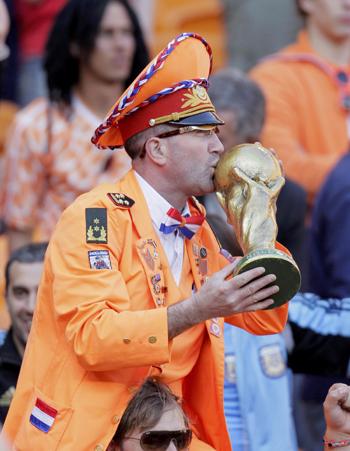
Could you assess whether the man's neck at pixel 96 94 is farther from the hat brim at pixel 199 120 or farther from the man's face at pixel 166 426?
the man's face at pixel 166 426

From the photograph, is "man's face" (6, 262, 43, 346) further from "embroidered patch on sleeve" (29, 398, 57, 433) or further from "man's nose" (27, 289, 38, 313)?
"embroidered patch on sleeve" (29, 398, 57, 433)

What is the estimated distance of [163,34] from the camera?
32.0ft

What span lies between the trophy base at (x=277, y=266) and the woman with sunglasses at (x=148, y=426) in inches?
24.1

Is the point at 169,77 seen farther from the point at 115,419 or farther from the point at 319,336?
the point at 319,336

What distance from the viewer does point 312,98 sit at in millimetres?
7836

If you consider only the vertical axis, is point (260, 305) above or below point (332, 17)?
below

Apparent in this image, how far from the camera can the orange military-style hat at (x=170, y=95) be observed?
456 centimetres

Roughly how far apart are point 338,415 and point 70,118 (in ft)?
10.1

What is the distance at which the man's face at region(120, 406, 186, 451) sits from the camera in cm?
Result: 452

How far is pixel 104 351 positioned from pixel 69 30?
3.46 meters

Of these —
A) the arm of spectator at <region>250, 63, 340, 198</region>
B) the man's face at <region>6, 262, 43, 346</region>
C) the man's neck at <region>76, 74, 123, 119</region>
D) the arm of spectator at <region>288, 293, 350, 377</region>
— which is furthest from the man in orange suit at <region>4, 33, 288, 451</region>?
the arm of spectator at <region>250, 63, 340, 198</region>

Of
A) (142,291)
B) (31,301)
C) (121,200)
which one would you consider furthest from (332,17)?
(142,291)

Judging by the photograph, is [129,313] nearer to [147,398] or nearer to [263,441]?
[147,398]

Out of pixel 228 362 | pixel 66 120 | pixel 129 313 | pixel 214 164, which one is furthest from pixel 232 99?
pixel 129 313
